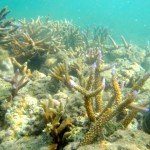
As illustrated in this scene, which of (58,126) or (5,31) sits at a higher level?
(5,31)

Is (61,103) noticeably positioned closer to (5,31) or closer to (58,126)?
(58,126)

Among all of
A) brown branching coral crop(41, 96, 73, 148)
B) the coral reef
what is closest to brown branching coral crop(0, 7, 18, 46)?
the coral reef

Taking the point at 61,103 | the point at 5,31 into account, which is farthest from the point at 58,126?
the point at 5,31

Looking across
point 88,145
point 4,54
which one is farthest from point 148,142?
point 4,54

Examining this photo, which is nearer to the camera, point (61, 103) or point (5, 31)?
point (61, 103)

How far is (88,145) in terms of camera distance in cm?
195

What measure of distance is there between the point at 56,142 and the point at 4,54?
325 centimetres

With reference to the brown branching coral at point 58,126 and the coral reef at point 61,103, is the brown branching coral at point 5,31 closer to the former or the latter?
the coral reef at point 61,103

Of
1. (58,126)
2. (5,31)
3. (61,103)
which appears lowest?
(58,126)

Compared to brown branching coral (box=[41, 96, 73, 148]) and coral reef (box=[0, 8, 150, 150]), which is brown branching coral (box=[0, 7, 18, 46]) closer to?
coral reef (box=[0, 8, 150, 150])

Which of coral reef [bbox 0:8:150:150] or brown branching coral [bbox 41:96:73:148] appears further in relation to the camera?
brown branching coral [bbox 41:96:73:148]

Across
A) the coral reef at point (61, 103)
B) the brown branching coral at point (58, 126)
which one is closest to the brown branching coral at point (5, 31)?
the coral reef at point (61, 103)

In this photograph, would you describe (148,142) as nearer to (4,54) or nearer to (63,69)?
(63,69)

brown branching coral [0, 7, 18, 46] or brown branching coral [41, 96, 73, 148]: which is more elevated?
brown branching coral [0, 7, 18, 46]
